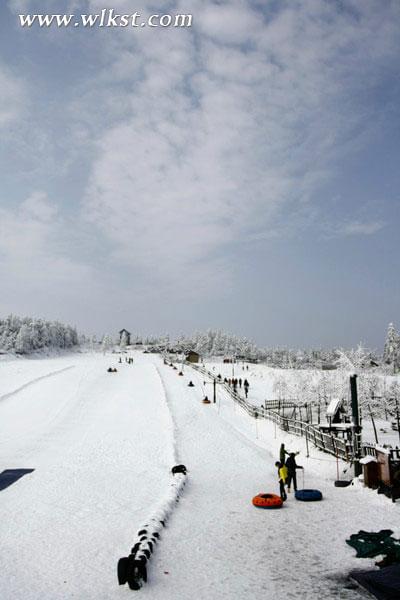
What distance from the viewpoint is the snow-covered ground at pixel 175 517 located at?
27.6 ft

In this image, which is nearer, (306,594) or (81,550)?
(306,594)

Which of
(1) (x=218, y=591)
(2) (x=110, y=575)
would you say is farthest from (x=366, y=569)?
(2) (x=110, y=575)

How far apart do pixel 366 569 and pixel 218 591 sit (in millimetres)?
2997

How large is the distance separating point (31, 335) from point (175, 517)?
486 ft

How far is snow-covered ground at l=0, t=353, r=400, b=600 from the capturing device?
8414mm

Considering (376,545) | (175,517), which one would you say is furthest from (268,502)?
(376,545)

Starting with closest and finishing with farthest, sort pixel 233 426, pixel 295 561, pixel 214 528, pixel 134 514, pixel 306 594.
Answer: pixel 306 594 < pixel 295 561 < pixel 214 528 < pixel 134 514 < pixel 233 426

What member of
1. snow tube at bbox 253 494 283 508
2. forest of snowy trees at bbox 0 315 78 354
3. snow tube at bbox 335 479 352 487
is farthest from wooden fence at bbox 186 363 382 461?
forest of snowy trees at bbox 0 315 78 354

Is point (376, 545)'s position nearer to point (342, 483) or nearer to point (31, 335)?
point (342, 483)

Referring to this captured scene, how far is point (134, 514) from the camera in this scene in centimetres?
1310

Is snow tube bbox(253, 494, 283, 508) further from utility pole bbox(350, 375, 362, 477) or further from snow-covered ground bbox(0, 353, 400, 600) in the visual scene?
utility pole bbox(350, 375, 362, 477)

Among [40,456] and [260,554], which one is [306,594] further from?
[40,456]

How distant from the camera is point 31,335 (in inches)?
5886

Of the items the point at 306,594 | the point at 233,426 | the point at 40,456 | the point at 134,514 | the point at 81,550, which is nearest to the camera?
the point at 306,594
